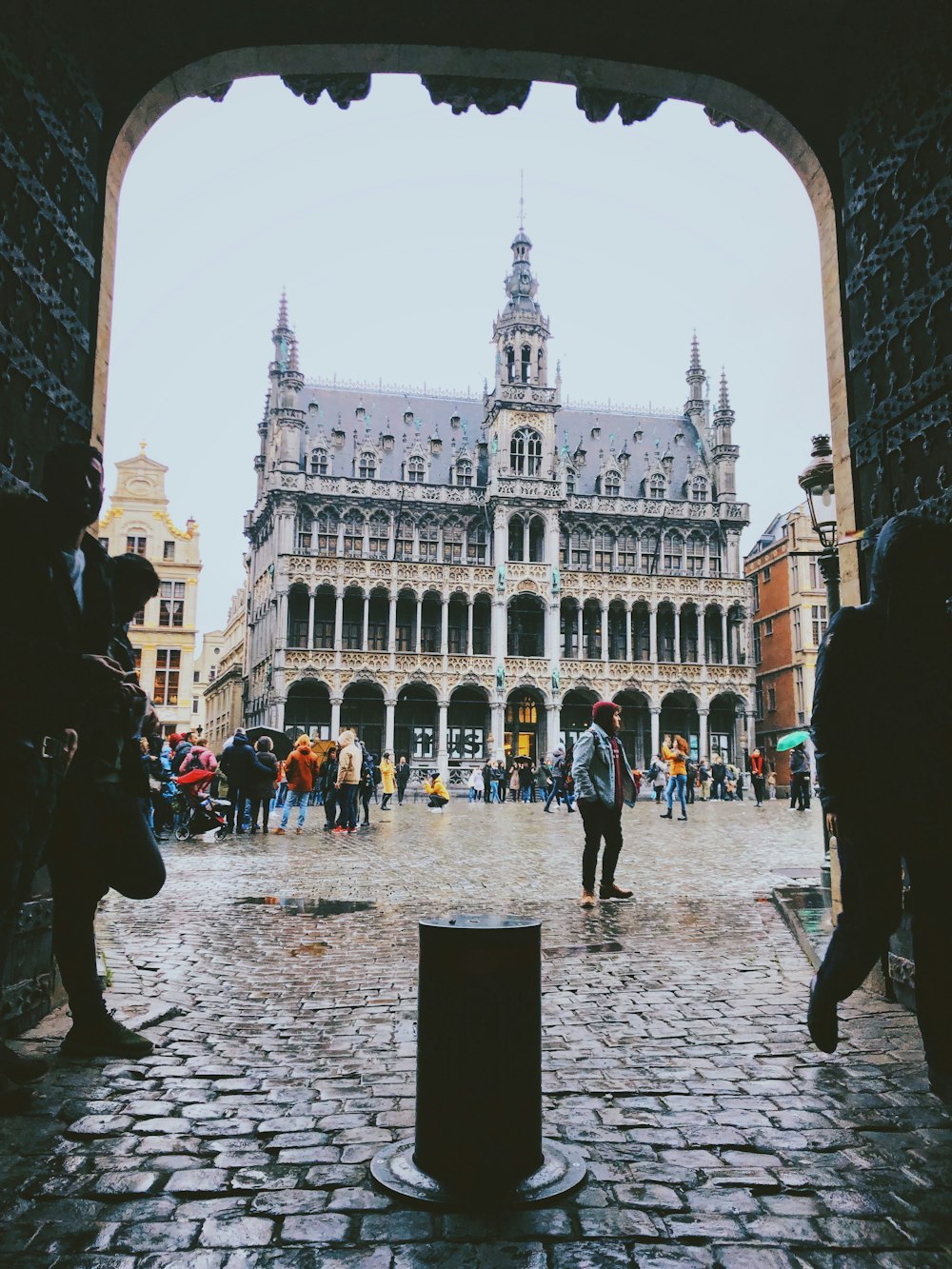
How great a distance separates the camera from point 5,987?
369 centimetres

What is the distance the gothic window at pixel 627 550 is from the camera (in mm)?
48469

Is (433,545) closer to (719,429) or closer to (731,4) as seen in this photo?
(719,429)

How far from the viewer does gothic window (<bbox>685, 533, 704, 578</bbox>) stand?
161 ft

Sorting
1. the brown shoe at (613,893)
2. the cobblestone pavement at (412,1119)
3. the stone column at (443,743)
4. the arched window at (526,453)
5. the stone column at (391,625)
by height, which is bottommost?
the cobblestone pavement at (412,1119)

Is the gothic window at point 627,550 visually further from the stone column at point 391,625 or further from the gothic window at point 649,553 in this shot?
the stone column at point 391,625

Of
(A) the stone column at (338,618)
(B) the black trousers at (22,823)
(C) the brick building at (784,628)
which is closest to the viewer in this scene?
(B) the black trousers at (22,823)

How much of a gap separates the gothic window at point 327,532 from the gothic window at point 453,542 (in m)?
5.42

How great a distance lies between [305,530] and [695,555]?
20.5 m

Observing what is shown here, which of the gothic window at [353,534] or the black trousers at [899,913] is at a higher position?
the gothic window at [353,534]

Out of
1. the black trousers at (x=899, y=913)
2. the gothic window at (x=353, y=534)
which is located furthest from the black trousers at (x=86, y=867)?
the gothic window at (x=353, y=534)

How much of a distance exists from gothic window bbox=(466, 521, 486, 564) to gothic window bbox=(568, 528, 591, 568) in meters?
4.70

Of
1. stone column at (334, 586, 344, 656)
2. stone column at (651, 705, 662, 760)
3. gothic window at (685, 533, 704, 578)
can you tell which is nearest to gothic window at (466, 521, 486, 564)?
stone column at (334, 586, 344, 656)

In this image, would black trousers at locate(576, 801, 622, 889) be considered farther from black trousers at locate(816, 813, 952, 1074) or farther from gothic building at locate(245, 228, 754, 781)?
gothic building at locate(245, 228, 754, 781)

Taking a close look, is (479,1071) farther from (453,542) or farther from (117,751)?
(453,542)
